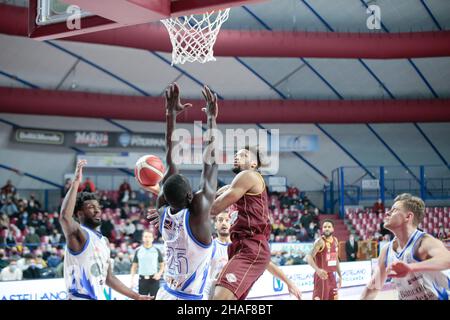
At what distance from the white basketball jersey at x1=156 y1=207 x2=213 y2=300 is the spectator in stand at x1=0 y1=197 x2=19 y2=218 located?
40.1 feet

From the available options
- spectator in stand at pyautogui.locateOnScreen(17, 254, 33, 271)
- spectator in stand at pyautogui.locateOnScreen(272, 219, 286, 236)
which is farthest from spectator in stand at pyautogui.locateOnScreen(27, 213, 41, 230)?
spectator in stand at pyautogui.locateOnScreen(272, 219, 286, 236)

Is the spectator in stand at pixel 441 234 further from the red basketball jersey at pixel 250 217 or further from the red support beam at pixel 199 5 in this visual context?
the red support beam at pixel 199 5

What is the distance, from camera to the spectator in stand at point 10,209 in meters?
15.6

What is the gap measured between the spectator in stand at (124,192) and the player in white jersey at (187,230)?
1396 centimetres

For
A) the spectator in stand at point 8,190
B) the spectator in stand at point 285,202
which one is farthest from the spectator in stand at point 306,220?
the spectator in stand at point 8,190

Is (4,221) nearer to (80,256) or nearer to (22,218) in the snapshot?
(22,218)

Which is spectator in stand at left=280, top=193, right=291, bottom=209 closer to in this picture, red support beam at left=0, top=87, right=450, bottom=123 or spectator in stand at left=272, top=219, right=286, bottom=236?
spectator in stand at left=272, top=219, right=286, bottom=236

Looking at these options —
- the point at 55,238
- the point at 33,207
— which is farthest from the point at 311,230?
the point at 33,207

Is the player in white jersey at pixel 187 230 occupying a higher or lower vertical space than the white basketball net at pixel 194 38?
lower

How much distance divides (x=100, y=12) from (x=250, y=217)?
88.7 inches

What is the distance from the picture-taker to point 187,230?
4406 mm

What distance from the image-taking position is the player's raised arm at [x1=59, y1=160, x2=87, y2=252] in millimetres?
4707
